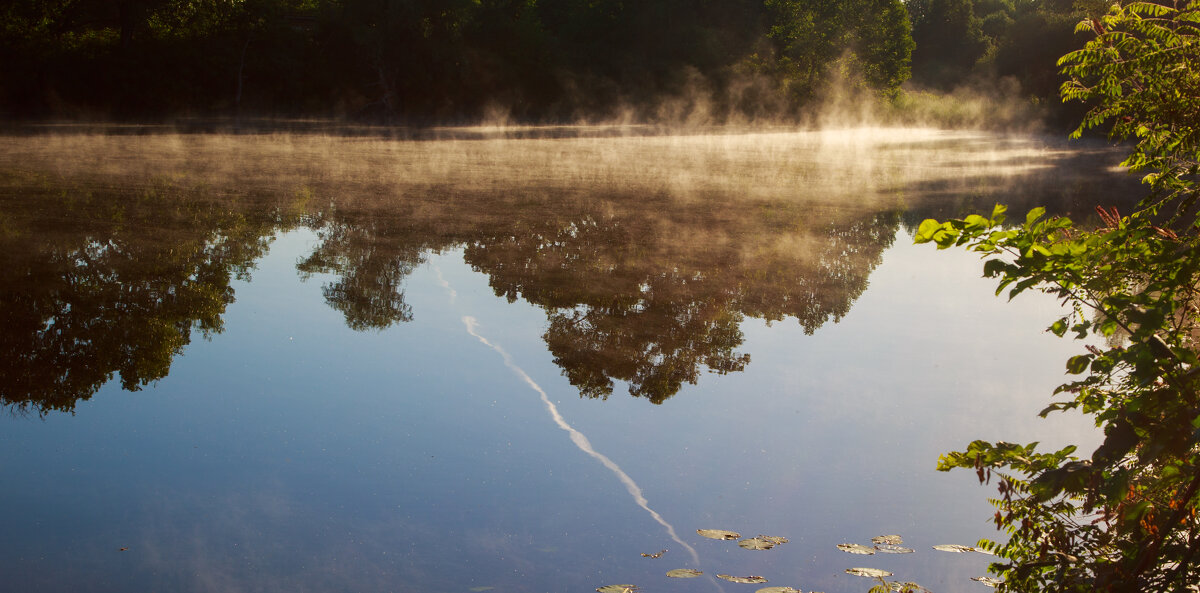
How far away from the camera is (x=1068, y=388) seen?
11.0 ft

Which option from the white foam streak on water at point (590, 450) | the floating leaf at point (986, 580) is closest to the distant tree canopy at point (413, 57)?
the white foam streak on water at point (590, 450)

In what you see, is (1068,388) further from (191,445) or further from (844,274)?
(844,274)

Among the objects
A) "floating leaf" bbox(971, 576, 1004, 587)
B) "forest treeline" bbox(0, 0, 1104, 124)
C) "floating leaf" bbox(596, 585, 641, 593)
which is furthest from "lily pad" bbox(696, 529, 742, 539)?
"forest treeline" bbox(0, 0, 1104, 124)

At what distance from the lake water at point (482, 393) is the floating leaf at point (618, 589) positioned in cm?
5

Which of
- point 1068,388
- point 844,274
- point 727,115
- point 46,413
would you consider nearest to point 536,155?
point 844,274

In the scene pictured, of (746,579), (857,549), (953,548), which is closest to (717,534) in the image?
(746,579)

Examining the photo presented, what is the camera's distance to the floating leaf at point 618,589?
4.33m

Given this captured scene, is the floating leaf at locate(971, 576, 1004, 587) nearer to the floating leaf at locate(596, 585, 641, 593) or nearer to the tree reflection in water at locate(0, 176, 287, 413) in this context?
the floating leaf at locate(596, 585, 641, 593)

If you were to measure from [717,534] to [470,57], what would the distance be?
45.0 metres

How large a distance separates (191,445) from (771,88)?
5658 cm

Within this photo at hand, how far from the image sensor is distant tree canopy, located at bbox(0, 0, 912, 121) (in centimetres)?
3897

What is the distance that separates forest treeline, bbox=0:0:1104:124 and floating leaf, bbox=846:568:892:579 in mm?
31466

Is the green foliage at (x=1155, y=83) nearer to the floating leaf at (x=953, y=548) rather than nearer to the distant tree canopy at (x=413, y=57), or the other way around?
the floating leaf at (x=953, y=548)

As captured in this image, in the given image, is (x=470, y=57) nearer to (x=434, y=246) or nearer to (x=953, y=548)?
(x=434, y=246)
